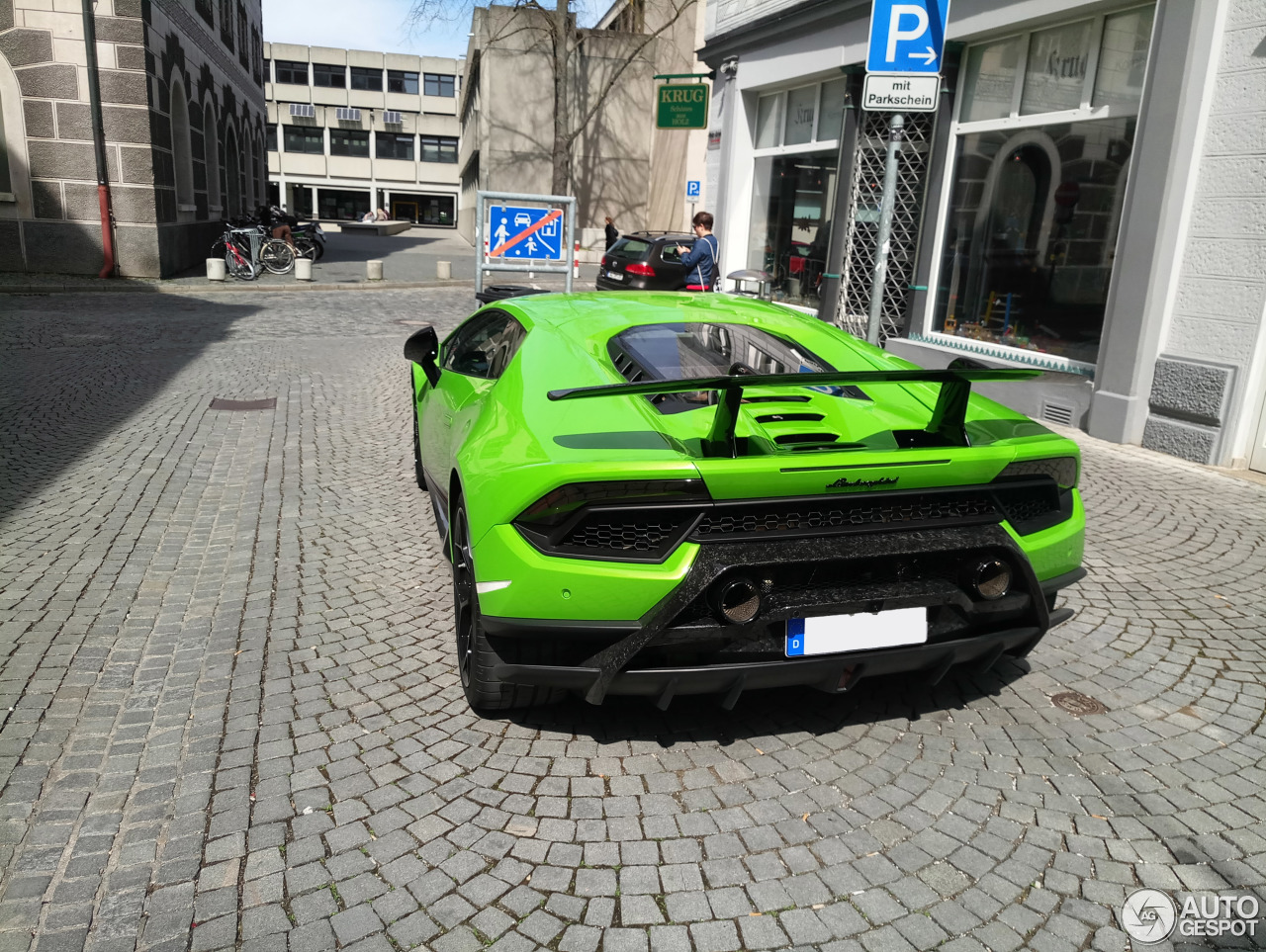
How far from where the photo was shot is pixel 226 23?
2795cm

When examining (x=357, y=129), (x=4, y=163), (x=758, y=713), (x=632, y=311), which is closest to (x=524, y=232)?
(x=632, y=311)

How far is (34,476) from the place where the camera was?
6.23 meters

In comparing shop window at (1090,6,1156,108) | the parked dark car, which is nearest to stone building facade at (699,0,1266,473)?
shop window at (1090,6,1156,108)

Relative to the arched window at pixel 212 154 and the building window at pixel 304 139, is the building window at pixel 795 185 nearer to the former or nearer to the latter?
the arched window at pixel 212 154

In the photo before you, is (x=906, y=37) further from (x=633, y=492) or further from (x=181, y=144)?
(x=181, y=144)

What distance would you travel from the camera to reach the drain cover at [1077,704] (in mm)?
3607

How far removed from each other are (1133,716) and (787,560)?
176cm

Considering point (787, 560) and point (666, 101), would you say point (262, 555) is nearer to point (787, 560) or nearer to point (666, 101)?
point (787, 560)

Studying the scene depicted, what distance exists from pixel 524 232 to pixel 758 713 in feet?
28.6

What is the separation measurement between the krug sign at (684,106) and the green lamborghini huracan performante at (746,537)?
1701 cm

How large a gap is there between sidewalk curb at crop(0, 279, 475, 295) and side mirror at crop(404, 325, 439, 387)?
46.1 ft

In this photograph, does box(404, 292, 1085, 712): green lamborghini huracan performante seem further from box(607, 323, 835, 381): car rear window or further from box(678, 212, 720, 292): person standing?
box(678, 212, 720, 292): person standing

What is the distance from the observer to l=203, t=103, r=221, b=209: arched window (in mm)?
25094

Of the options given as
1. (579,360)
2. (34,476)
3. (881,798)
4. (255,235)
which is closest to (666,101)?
(255,235)
